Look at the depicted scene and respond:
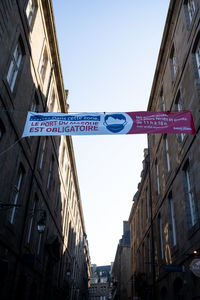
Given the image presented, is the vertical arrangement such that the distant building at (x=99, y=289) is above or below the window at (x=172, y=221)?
above

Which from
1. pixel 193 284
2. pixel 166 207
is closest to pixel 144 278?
pixel 166 207

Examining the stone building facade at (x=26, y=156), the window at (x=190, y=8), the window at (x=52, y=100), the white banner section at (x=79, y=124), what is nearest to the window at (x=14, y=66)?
the stone building facade at (x=26, y=156)

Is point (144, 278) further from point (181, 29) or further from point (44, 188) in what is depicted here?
point (181, 29)

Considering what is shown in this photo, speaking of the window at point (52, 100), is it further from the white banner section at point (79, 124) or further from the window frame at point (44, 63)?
the white banner section at point (79, 124)

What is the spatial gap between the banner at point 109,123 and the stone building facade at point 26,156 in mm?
2010

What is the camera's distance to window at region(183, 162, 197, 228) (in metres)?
14.3

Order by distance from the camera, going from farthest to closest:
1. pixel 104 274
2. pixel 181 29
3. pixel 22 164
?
pixel 104 274 < pixel 181 29 < pixel 22 164

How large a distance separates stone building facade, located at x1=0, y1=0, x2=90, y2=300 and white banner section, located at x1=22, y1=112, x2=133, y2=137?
5.52 feet

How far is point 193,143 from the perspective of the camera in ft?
45.9

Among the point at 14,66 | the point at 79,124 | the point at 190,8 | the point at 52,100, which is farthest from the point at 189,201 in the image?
the point at 52,100

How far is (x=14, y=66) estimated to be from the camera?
1454 cm

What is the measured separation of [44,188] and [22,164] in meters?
5.76

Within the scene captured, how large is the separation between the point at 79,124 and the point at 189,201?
712cm

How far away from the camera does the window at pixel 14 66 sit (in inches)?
556
